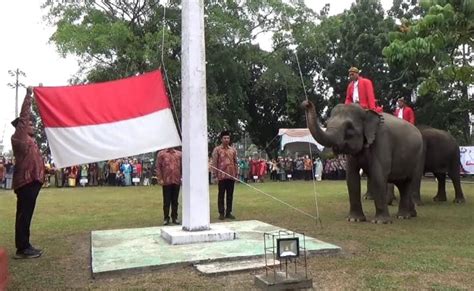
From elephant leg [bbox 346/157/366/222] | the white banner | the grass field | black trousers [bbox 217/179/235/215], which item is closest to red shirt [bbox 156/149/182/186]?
the grass field

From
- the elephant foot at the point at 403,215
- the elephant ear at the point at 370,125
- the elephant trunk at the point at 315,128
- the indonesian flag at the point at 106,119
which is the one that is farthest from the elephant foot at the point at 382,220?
the indonesian flag at the point at 106,119

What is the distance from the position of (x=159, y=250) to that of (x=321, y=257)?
214cm

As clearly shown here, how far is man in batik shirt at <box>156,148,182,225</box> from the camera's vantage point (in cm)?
1046

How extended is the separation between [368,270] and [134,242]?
3.45 meters

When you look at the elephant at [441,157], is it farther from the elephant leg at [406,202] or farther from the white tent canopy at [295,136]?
the white tent canopy at [295,136]

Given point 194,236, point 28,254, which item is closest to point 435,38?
point 194,236

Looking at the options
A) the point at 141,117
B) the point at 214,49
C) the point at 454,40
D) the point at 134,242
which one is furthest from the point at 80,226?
the point at 214,49

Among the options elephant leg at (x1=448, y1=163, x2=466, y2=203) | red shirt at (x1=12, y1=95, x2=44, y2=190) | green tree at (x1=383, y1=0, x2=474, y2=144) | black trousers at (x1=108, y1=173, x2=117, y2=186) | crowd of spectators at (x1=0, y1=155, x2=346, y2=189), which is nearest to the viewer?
red shirt at (x1=12, y1=95, x2=44, y2=190)

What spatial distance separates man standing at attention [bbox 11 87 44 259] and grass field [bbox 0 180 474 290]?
339 millimetres

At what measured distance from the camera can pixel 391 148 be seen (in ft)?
34.0

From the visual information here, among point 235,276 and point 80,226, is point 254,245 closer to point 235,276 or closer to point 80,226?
point 235,276

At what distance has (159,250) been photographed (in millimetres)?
7004

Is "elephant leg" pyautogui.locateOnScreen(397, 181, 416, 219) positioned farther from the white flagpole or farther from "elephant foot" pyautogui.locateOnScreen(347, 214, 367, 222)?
the white flagpole

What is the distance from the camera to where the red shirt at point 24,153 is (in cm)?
691
